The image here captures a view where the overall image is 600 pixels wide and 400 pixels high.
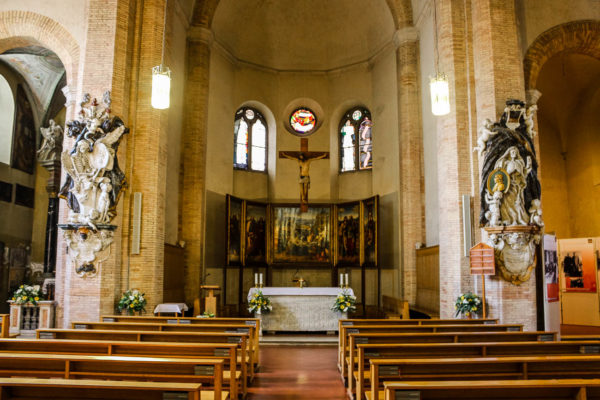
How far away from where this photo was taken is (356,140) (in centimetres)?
2181

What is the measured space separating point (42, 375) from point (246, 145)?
16.6m

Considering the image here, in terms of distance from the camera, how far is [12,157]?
17578mm

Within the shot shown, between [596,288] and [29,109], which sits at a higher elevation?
[29,109]

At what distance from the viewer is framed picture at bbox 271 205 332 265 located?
1988cm

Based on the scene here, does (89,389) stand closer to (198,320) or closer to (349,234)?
→ (198,320)

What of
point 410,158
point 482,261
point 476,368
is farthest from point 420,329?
point 410,158

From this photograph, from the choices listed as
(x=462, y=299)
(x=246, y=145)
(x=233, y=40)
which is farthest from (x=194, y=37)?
(x=462, y=299)

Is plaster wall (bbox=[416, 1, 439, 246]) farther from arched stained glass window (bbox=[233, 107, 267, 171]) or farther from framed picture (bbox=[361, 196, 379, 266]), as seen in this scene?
arched stained glass window (bbox=[233, 107, 267, 171])

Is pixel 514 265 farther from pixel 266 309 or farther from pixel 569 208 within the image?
pixel 569 208

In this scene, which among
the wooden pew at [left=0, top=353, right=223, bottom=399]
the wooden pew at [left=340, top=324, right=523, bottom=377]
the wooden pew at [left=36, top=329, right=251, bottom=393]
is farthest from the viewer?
the wooden pew at [left=340, top=324, right=523, bottom=377]

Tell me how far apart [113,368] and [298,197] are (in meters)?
16.4

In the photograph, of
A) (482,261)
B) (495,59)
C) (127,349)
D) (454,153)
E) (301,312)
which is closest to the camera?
(127,349)

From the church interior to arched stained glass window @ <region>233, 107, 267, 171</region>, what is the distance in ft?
0.31

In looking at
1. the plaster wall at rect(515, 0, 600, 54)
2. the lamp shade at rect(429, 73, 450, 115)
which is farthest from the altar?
the plaster wall at rect(515, 0, 600, 54)
